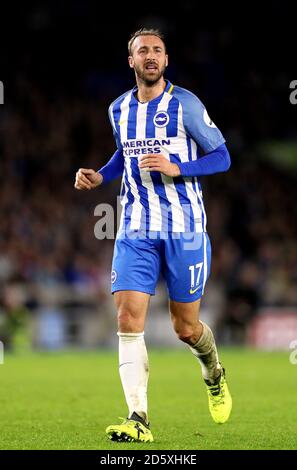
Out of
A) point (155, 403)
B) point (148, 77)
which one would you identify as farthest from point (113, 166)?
point (155, 403)

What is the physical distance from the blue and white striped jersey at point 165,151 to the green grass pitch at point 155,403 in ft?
4.27

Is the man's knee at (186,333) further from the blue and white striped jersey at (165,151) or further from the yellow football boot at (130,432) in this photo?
the yellow football boot at (130,432)

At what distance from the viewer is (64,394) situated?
30.0 ft

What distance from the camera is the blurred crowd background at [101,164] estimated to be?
16.7m

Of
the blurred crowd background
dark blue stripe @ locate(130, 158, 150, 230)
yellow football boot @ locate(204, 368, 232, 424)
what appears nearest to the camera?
dark blue stripe @ locate(130, 158, 150, 230)

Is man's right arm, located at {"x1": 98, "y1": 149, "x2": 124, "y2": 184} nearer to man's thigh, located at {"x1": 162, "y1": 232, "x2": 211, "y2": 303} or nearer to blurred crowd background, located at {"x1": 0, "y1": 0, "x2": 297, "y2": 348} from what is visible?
man's thigh, located at {"x1": 162, "y1": 232, "x2": 211, "y2": 303}

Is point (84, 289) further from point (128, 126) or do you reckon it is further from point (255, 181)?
point (128, 126)

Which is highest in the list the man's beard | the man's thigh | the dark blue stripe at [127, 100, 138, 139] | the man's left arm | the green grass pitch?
the man's beard

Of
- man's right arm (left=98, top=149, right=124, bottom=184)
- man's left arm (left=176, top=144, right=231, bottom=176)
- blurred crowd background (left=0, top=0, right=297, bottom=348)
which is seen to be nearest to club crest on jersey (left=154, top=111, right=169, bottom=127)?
man's left arm (left=176, top=144, right=231, bottom=176)

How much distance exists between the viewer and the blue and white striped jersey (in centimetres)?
634

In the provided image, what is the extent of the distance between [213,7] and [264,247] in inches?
311

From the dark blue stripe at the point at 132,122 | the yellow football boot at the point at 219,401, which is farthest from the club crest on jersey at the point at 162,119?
the yellow football boot at the point at 219,401

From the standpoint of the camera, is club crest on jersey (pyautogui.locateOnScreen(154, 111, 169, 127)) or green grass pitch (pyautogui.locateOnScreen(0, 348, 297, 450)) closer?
green grass pitch (pyautogui.locateOnScreen(0, 348, 297, 450))

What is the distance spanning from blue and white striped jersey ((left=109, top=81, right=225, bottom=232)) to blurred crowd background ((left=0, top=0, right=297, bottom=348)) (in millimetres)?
9002
